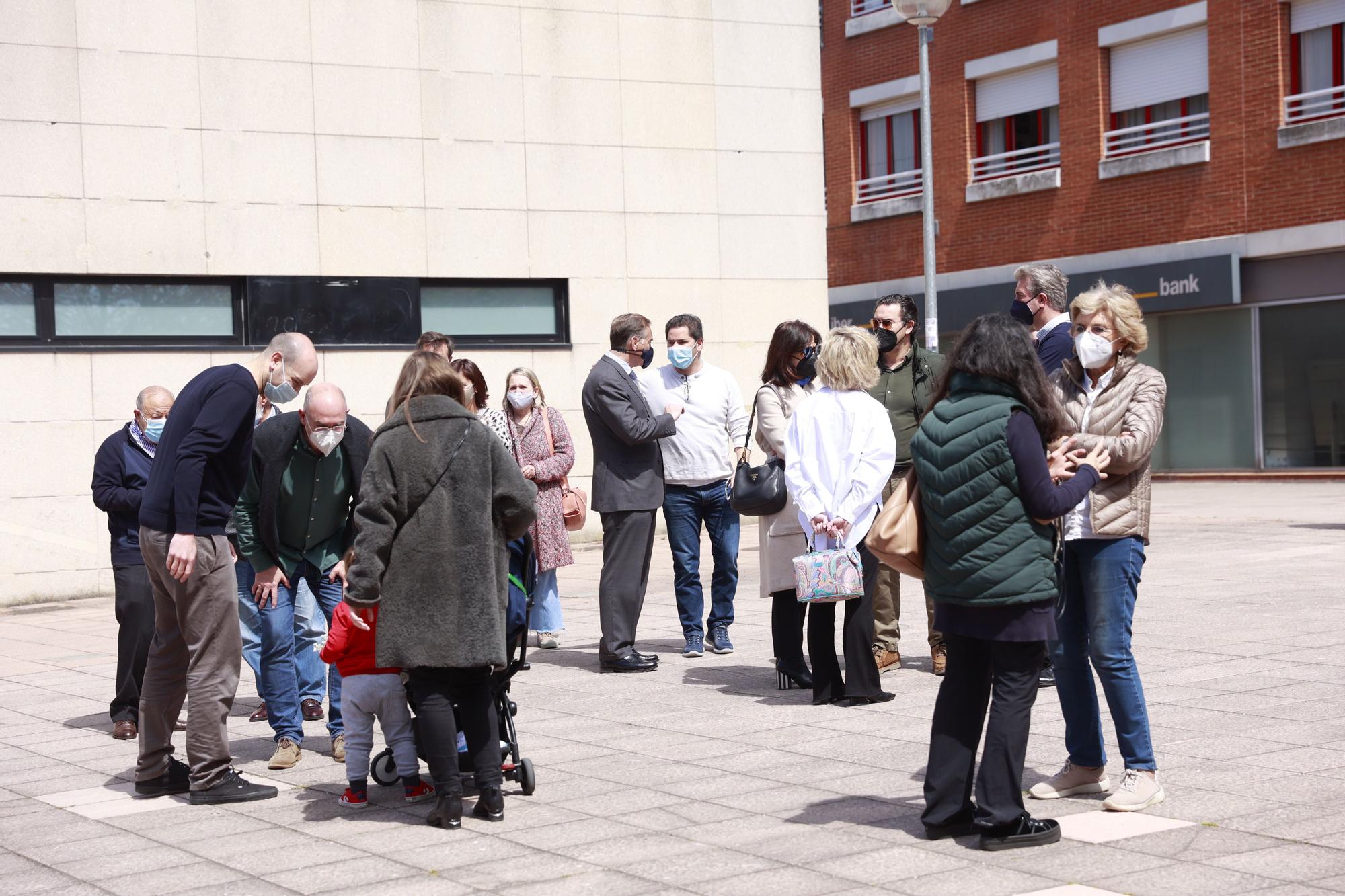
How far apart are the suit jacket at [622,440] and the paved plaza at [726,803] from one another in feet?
3.36

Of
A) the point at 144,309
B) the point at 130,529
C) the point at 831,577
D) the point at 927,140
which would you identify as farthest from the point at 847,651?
the point at 927,140

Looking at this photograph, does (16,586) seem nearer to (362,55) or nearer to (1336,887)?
(362,55)

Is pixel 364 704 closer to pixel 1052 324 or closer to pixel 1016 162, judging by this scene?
pixel 1052 324

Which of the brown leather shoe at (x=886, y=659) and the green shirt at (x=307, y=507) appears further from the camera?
the brown leather shoe at (x=886, y=659)

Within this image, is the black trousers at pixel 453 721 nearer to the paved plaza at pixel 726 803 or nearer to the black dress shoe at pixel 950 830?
the paved plaza at pixel 726 803

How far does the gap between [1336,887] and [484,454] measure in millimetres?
3140

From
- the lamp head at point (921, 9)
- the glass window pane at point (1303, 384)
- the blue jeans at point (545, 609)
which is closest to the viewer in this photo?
the blue jeans at point (545, 609)

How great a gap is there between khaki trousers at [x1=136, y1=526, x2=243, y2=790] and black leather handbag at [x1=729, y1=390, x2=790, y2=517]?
2914 millimetres

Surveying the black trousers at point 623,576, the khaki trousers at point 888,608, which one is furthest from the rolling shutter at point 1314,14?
the black trousers at point 623,576

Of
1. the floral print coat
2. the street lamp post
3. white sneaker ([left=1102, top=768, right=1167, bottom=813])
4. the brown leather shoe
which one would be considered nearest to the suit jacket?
the floral print coat

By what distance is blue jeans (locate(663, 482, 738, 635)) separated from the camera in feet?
31.9

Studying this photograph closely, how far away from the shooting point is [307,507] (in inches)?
283

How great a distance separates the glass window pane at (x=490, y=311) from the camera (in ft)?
53.7

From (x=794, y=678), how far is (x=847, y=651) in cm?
69
